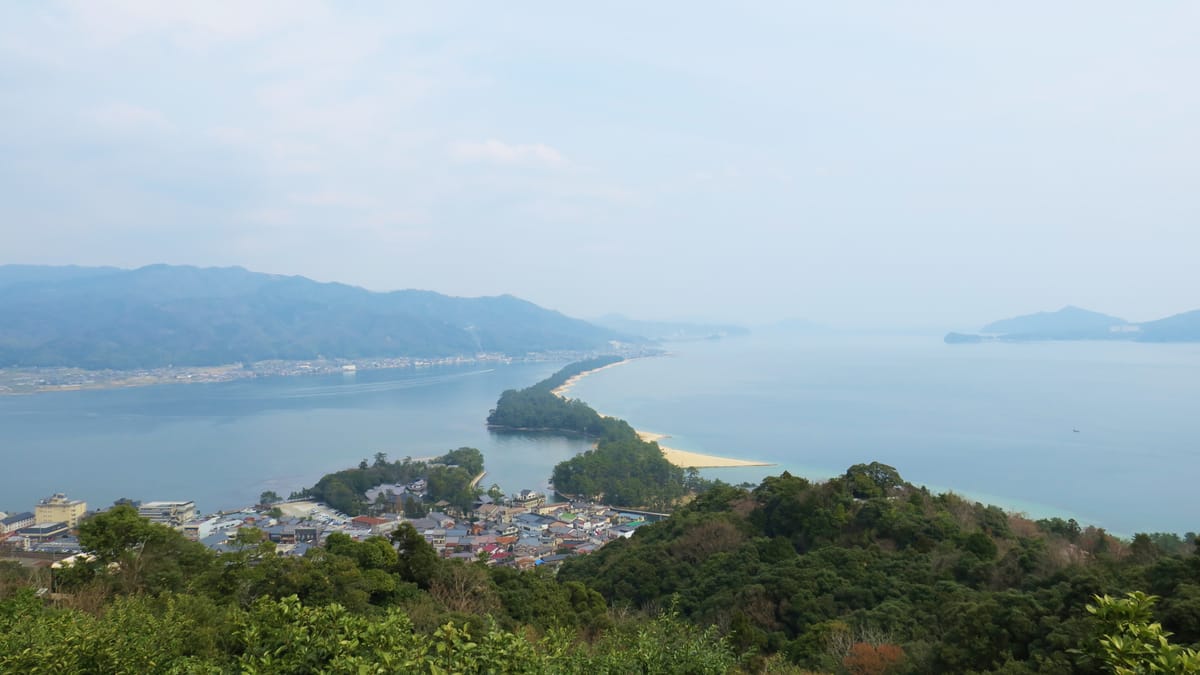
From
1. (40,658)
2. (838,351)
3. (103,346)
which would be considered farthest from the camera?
(838,351)

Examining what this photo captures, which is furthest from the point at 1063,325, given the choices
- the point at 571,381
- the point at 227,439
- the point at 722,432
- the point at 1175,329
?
the point at 227,439

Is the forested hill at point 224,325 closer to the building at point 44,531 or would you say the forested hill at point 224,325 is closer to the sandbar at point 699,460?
the building at point 44,531

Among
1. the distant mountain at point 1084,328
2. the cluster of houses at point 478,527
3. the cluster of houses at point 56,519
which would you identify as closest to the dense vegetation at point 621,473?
the cluster of houses at point 478,527

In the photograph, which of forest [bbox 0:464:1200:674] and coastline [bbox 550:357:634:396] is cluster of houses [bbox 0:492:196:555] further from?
coastline [bbox 550:357:634:396]

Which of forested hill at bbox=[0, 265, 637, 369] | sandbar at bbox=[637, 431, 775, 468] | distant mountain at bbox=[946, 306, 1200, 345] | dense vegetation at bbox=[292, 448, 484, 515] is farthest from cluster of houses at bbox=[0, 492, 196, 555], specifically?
distant mountain at bbox=[946, 306, 1200, 345]

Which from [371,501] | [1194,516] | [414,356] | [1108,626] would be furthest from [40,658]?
[414,356]

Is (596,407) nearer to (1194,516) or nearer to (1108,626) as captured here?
(1194,516)
